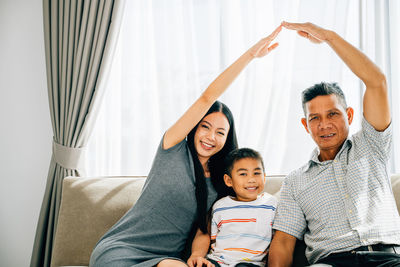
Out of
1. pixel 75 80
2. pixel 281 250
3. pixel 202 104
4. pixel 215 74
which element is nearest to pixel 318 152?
pixel 281 250

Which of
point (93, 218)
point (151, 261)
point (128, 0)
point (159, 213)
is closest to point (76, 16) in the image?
point (128, 0)

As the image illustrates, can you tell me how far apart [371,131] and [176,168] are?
0.92 meters

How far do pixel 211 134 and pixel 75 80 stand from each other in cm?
132

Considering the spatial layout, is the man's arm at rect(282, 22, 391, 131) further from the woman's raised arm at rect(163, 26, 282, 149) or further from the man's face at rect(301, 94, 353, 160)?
the woman's raised arm at rect(163, 26, 282, 149)

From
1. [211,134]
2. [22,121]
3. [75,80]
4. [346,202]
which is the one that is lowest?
[346,202]

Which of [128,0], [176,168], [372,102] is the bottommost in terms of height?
[176,168]

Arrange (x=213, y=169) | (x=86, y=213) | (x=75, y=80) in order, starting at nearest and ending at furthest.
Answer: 1. (x=213, y=169)
2. (x=86, y=213)
3. (x=75, y=80)

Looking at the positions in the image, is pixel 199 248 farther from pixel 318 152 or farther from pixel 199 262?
pixel 318 152

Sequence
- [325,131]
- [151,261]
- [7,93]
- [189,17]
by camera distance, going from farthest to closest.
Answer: [7,93] → [189,17] → [325,131] → [151,261]

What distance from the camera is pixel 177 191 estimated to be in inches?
61.9

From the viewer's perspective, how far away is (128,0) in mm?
2617

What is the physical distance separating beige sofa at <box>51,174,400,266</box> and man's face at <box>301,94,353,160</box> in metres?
0.44

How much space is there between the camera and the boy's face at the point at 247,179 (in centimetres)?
159

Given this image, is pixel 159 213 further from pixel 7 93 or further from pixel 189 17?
pixel 7 93
